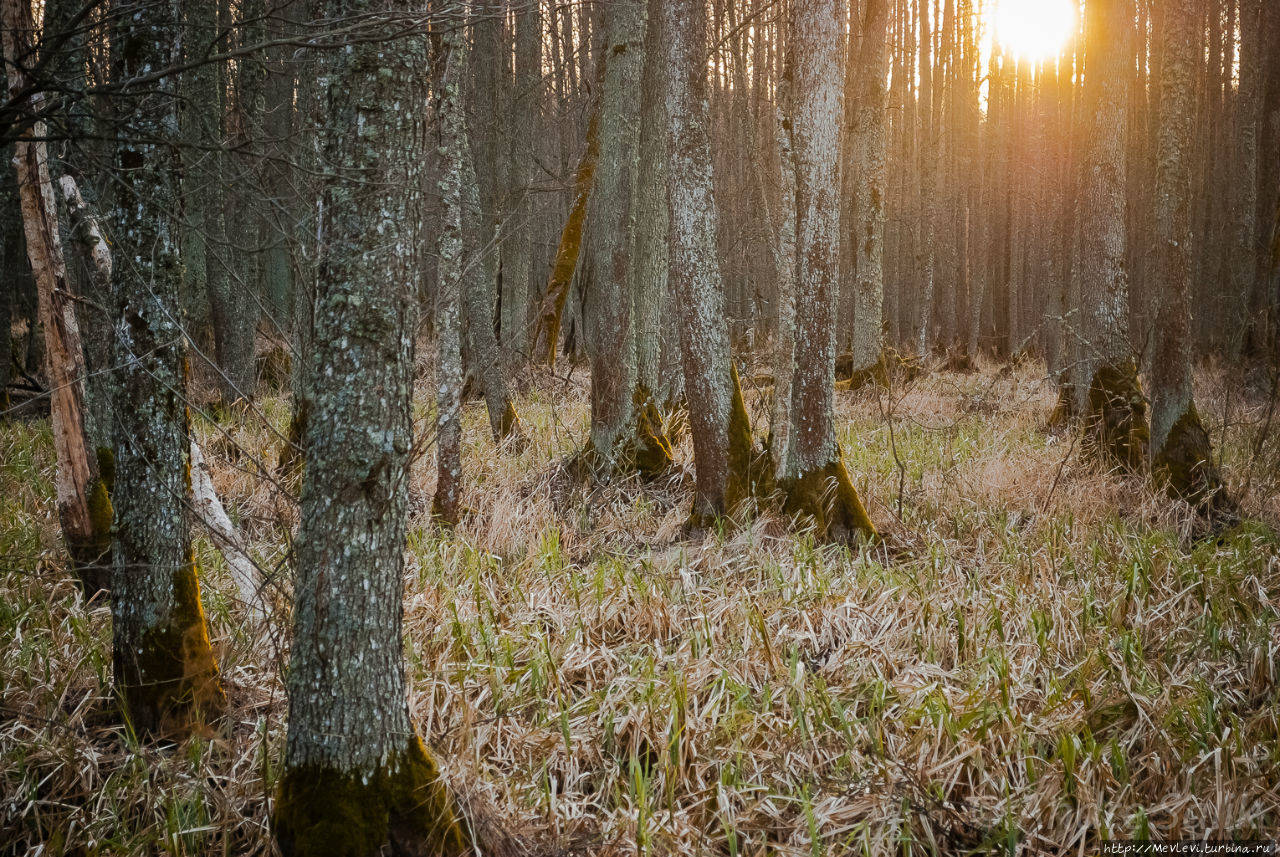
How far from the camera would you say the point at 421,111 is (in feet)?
8.15

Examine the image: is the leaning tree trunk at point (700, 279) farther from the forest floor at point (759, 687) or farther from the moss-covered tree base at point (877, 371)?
the moss-covered tree base at point (877, 371)

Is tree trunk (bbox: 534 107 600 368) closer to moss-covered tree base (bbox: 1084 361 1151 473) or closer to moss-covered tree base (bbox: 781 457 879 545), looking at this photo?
moss-covered tree base (bbox: 781 457 879 545)

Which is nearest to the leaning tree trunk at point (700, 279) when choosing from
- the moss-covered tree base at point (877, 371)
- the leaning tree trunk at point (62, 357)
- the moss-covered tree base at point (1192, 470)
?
the moss-covered tree base at point (1192, 470)

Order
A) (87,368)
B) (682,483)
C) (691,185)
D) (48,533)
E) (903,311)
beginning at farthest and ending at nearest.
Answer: (903,311) < (682,483) < (691,185) < (48,533) < (87,368)

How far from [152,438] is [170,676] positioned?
104 centimetres

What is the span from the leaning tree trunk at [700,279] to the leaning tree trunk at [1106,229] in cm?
381

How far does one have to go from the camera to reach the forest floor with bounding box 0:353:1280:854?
303 centimetres

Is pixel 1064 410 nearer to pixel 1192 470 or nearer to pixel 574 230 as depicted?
pixel 1192 470

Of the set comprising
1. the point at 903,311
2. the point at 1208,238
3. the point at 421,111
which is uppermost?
the point at 421,111

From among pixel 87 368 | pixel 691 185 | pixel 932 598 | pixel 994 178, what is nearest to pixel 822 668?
pixel 932 598

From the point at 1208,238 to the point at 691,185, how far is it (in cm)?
1799

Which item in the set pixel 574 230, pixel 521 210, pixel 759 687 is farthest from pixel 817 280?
pixel 521 210

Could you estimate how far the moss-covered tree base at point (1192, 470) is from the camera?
612 cm

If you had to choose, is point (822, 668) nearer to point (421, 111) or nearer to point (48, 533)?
point (421, 111)
